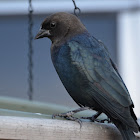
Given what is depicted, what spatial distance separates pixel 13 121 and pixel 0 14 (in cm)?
560

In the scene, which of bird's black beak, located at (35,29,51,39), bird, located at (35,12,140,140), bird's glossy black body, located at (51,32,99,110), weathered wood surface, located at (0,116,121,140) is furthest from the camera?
bird's black beak, located at (35,29,51,39)

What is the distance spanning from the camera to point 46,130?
2.05m

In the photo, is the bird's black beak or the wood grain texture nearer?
the wood grain texture

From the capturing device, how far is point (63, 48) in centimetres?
295

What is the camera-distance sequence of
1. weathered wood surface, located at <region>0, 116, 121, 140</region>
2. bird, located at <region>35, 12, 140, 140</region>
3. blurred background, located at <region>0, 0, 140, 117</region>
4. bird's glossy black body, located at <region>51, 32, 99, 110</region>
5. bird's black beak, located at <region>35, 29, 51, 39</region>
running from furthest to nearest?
blurred background, located at <region>0, 0, 140, 117</region>
bird's black beak, located at <region>35, 29, 51, 39</region>
bird's glossy black body, located at <region>51, 32, 99, 110</region>
bird, located at <region>35, 12, 140, 140</region>
weathered wood surface, located at <region>0, 116, 121, 140</region>

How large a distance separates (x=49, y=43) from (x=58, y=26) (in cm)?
384

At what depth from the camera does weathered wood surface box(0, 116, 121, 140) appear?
1955 mm

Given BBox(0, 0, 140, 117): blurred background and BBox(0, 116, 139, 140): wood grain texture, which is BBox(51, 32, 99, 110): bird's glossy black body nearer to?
BBox(0, 116, 139, 140): wood grain texture

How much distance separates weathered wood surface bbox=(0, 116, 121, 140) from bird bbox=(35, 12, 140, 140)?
0.21 meters

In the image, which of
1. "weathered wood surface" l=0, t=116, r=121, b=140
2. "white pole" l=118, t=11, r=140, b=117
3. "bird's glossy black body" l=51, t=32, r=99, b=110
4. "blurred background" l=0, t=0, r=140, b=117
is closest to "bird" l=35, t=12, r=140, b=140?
"bird's glossy black body" l=51, t=32, r=99, b=110

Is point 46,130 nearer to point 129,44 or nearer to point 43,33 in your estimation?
point 43,33

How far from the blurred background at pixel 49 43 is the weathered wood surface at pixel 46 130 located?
15.8 feet

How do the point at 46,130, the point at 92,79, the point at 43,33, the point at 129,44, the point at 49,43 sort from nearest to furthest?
the point at 46,130 → the point at 92,79 → the point at 43,33 → the point at 49,43 → the point at 129,44

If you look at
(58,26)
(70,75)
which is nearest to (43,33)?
(58,26)
